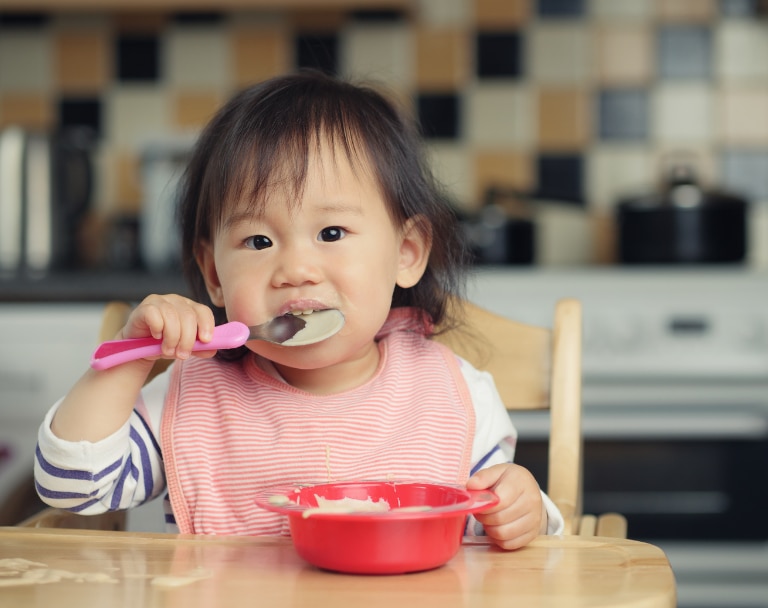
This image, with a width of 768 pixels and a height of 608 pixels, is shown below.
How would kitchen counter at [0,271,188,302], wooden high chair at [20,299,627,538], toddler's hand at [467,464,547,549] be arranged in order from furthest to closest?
kitchen counter at [0,271,188,302]
wooden high chair at [20,299,627,538]
toddler's hand at [467,464,547,549]

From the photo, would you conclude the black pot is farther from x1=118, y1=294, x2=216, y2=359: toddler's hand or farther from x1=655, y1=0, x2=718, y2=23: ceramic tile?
x1=118, y1=294, x2=216, y2=359: toddler's hand

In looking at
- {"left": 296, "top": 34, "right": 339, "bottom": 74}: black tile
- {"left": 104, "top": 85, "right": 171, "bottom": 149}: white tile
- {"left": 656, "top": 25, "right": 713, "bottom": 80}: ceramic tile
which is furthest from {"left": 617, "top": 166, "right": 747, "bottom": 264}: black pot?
Answer: {"left": 104, "top": 85, "right": 171, "bottom": 149}: white tile

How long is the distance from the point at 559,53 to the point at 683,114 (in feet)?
1.07

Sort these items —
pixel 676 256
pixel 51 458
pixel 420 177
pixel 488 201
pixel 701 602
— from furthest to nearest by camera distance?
pixel 488 201 < pixel 676 256 < pixel 701 602 < pixel 420 177 < pixel 51 458

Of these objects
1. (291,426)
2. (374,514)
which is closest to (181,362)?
(291,426)

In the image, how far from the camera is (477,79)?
2.50 metres

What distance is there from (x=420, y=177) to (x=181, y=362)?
1.01 feet

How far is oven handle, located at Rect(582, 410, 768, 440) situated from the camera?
191cm

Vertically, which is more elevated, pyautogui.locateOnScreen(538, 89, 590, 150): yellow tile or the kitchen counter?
pyautogui.locateOnScreen(538, 89, 590, 150): yellow tile

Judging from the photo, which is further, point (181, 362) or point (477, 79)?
point (477, 79)

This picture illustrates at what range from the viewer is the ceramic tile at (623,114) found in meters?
2.48

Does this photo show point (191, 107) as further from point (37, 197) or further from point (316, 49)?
point (37, 197)

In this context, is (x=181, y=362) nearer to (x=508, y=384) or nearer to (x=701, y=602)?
(x=508, y=384)

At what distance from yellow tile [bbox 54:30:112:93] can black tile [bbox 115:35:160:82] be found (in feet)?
Result: 0.10
